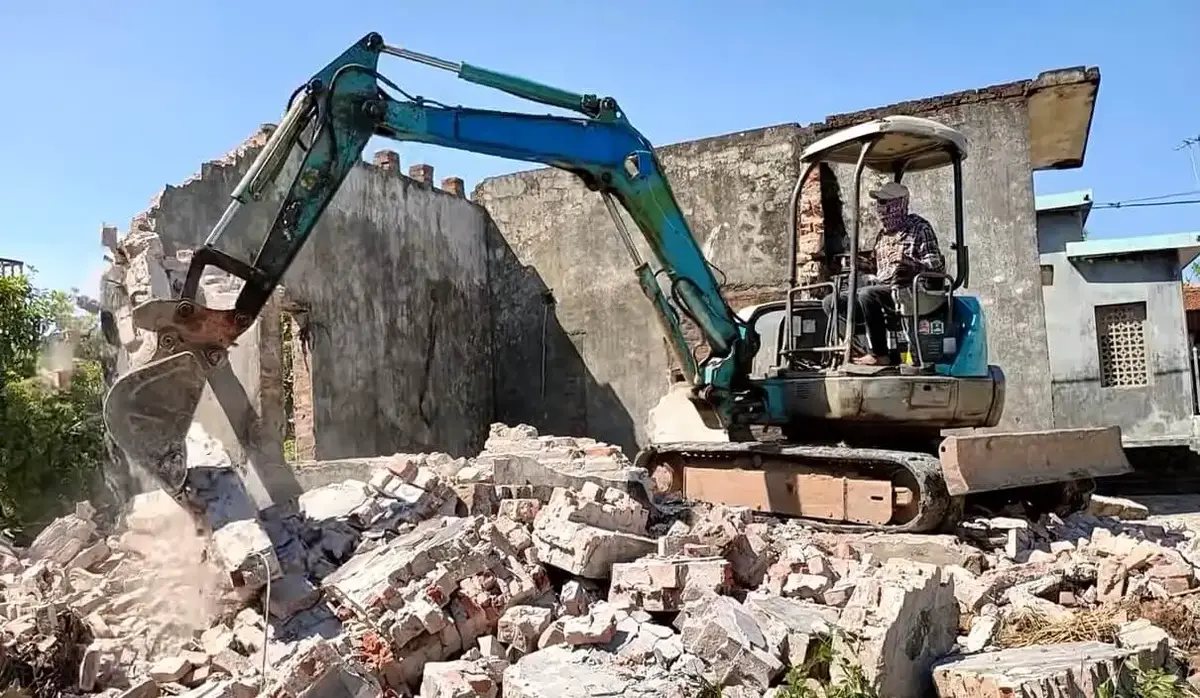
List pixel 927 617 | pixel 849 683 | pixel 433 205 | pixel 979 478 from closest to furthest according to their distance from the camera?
pixel 849 683 < pixel 927 617 < pixel 979 478 < pixel 433 205

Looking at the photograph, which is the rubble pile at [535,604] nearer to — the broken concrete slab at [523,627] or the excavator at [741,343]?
the broken concrete slab at [523,627]

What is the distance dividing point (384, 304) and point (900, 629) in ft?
32.4

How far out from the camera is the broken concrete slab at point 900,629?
4.00 m

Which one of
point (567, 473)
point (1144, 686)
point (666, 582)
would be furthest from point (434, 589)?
point (1144, 686)

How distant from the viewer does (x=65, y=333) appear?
9.34 metres

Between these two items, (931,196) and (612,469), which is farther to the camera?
(931,196)

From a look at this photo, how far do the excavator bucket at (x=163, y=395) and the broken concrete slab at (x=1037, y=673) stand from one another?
3.90 m

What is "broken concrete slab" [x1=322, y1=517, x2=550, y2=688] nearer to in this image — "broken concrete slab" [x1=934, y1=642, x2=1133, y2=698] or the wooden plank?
"broken concrete slab" [x1=934, y1=642, x2=1133, y2=698]

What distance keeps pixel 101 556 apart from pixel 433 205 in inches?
365

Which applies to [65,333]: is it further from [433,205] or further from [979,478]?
[979,478]

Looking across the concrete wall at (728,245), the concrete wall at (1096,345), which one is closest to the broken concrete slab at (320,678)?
the concrete wall at (728,245)

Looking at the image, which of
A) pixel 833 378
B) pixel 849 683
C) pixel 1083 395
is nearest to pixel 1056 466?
pixel 833 378

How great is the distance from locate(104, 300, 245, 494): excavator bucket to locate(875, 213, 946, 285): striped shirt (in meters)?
4.42

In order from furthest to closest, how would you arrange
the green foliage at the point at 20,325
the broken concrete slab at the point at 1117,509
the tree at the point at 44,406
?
the green foliage at the point at 20,325, the broken concrete slab at the point at 1117,509, the tree at the point at 44,406
